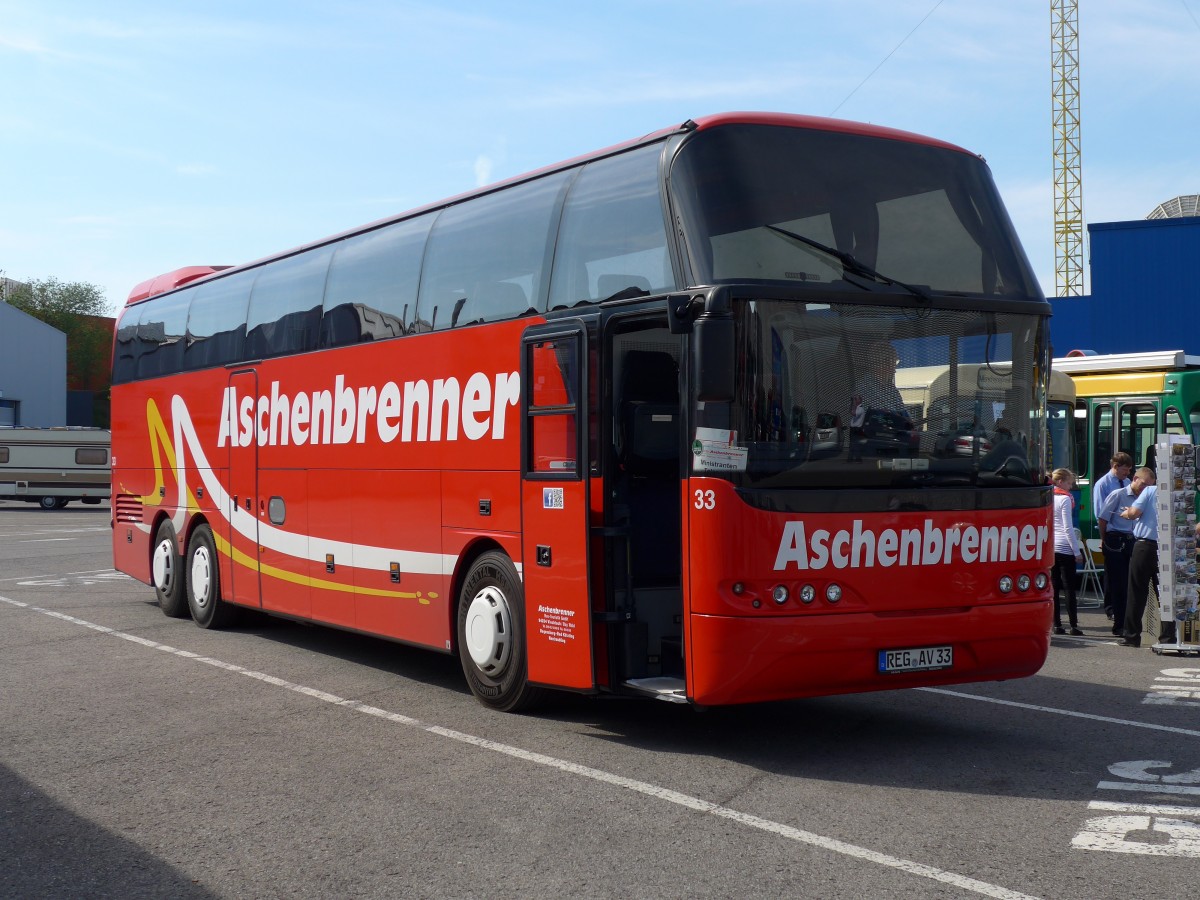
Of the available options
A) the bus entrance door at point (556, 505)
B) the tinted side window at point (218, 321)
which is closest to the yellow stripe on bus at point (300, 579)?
the bus entrance door at point (556, 505)

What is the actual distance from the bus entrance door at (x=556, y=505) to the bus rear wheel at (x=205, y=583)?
6.54 m

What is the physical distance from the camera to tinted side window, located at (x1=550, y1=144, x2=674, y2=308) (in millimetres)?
7637

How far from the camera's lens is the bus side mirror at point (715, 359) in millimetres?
6852

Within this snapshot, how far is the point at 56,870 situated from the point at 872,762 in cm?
429

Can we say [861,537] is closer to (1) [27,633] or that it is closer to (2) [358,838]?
(2) [358,838]

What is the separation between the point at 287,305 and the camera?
40.7 feet

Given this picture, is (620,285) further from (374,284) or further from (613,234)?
(374,284)

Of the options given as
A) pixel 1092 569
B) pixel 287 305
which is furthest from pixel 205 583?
pixel 1092 569

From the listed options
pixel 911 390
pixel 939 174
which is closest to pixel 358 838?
pixel 911 390

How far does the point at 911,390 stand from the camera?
24.3ft

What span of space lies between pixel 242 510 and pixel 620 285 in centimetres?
672

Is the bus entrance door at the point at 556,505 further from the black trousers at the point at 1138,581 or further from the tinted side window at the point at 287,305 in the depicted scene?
the black trousers at the point at 1138,581

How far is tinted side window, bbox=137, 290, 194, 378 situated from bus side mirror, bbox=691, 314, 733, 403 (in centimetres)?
950

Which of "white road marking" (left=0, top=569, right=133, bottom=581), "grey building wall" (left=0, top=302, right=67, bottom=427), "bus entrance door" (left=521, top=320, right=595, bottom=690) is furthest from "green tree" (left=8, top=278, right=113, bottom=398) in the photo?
"bus entrance door" (left=521, top=320, right=595, bottom=690)
